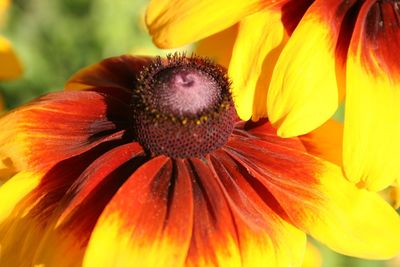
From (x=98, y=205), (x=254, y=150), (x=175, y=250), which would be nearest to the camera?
(x=175, y=250)

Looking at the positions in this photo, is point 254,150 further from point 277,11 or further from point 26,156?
point 26,156

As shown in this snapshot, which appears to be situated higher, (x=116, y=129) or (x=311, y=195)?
(x=116, y=129)

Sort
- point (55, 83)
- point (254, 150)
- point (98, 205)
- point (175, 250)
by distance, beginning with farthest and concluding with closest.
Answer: point (55, 83) → point (254, 150) → point (98, 205) → point (175, 250)

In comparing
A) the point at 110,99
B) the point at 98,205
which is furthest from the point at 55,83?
the point at 98,205

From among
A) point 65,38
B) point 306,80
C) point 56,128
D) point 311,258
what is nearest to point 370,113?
point 306,80

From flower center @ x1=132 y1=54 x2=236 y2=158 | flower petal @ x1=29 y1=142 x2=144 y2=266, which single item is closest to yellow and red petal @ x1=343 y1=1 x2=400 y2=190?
flower center @ x1=132 y1=54 x2=236 y2=158

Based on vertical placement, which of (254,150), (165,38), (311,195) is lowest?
(311,195)
